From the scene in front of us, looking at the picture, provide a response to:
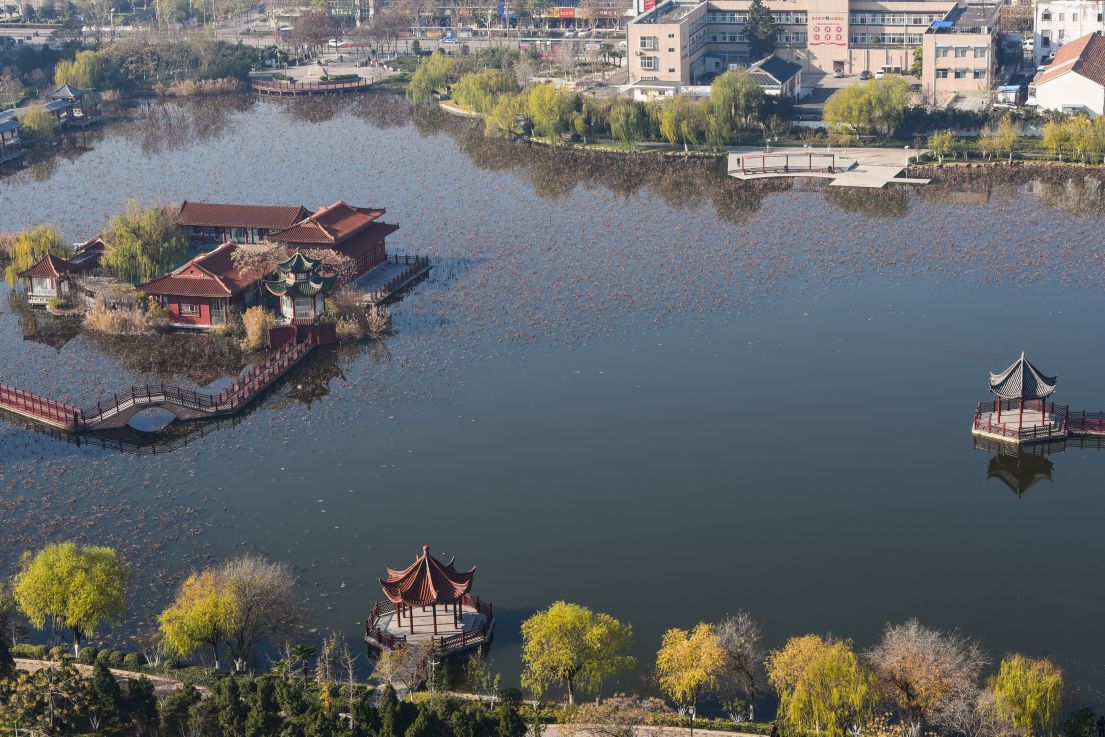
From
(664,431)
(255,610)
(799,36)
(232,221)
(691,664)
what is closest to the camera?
(691,664)

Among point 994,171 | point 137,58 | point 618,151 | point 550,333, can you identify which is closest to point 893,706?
point 550,333

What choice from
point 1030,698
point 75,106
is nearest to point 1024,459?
point 1030,698

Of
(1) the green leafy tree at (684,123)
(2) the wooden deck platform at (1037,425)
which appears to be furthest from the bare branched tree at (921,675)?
(1) the green leafy tree at (684,123)

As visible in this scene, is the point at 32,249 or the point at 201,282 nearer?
the point at 201,282

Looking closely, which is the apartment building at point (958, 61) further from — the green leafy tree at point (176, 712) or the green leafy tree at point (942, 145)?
the green leafy tree at point (176, 712)

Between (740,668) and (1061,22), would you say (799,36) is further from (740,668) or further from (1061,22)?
(740,668)

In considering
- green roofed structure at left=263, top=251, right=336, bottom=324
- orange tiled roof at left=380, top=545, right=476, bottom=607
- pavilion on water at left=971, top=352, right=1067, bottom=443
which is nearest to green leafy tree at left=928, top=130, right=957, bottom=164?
pavilion on water at left=971, top=352, right=1067, bottom=443
